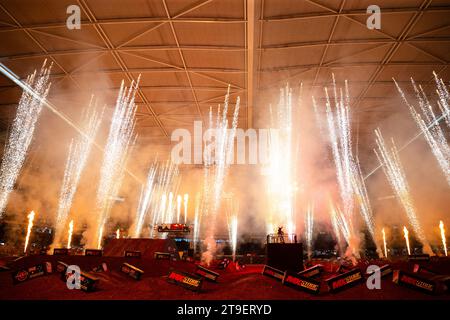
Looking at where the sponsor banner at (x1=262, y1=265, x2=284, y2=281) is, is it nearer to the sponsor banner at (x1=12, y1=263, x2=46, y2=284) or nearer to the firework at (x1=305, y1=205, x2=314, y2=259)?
the sponsor banner at (x1=12, y1=263, x2=46, y2=284)

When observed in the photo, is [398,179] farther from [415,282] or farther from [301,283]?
[301,283]

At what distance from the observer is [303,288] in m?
3.68

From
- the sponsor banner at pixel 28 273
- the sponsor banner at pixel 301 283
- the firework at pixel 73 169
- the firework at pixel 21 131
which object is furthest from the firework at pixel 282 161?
the firework at pixel 21 131

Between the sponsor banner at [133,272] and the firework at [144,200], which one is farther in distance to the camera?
the firework at [144,200]

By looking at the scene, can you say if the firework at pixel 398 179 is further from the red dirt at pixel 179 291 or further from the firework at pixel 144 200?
the firework at pixel 144 200

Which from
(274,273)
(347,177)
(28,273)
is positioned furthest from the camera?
(347,177)

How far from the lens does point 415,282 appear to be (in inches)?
137

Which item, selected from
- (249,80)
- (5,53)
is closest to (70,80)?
(5,53)

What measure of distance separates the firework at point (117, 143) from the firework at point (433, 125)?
12384 millimetres

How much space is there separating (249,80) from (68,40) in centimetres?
682

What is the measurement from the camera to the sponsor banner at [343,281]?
359cm

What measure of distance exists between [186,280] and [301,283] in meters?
1.83

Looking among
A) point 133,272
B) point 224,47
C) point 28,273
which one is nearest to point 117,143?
point 224,47
